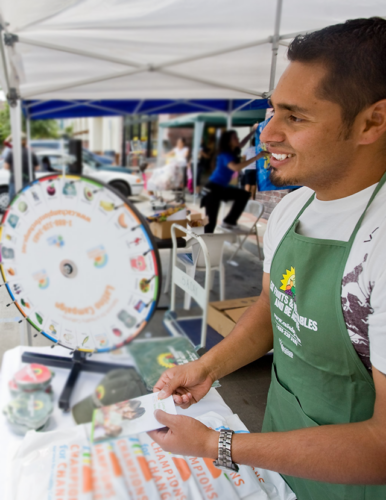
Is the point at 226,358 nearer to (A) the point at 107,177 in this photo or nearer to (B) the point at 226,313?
(B) the point at 226,313

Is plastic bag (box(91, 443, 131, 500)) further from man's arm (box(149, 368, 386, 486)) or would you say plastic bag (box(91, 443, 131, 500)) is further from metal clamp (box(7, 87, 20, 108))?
metal clamp (box(7, 87, 20, 108))

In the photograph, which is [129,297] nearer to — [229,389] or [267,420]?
[229,389]

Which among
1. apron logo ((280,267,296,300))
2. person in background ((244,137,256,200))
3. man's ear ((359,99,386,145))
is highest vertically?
man's ear ((359,99,386,145))

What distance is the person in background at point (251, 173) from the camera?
96 cm

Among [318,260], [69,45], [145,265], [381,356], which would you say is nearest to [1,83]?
[145,265]

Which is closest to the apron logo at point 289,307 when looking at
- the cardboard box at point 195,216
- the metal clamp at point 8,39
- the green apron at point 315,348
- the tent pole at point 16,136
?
the green apron at point 315,348

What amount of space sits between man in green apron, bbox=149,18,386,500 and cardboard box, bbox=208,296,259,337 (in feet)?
0.41

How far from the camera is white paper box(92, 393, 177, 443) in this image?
53cm

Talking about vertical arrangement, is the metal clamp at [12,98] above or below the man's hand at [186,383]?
above

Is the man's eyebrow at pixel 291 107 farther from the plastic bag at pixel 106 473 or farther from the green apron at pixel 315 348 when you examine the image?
the plastic bag at pixel 106 473

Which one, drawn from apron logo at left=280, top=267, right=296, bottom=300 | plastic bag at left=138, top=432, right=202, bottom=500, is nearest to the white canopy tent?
apron logo at left=280, top=267, right=296, bottom=300

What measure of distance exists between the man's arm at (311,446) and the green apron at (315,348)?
0.09 metres

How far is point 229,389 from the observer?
34.6 inches

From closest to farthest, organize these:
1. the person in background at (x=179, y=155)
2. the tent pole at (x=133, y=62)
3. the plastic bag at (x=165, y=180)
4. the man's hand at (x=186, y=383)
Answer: the man's hand at (x=186, y=383) < the plastic bag at (x=165, y=180) < the tent pole at (x=133, y=62) < the person in background at (x=179, y=155)
